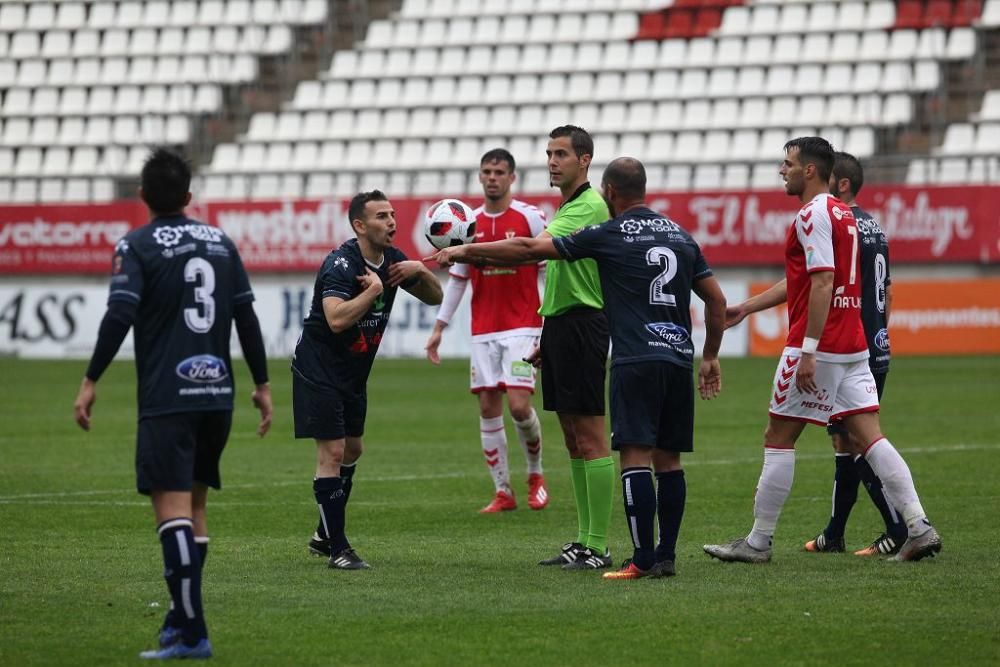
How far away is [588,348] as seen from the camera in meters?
9.29

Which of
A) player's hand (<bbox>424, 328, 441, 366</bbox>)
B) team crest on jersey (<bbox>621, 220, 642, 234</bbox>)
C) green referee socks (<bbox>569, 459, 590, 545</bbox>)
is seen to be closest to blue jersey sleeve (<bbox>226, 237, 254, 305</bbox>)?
team crest on jersey (<bbox>621, 220, 642, 234</bbox>)

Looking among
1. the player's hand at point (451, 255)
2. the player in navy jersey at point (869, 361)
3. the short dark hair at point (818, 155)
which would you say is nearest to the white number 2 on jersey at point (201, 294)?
the player's hand at point (451, 255)

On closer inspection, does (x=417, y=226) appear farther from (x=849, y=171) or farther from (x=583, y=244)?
(x=583, y=244)

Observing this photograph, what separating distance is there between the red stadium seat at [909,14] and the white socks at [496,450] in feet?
80.2

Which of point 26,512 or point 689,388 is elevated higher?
point 689,388

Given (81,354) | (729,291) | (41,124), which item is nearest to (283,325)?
(81,354)

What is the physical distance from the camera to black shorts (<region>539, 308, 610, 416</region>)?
9.22 meters

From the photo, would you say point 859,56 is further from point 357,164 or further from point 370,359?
point 370,359

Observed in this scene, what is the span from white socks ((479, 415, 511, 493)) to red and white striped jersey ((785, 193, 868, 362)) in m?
3.54

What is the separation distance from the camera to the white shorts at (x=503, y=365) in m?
12.3

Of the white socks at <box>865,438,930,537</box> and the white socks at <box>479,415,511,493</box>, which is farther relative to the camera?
the white socks at <box>479,415,511,493</box>

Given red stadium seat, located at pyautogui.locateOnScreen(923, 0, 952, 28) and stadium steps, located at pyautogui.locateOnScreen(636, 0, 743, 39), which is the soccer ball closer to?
red stadium seat, located at pyautogui.locateOnScreen(923, 0, 952, 28)

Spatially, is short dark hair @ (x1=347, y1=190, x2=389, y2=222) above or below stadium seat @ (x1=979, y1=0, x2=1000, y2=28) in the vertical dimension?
below

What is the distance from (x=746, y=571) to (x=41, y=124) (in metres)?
33.5
